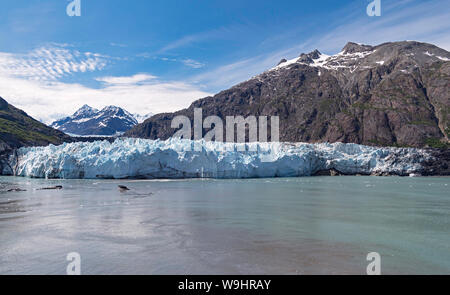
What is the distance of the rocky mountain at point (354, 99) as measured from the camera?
9889 centimetres

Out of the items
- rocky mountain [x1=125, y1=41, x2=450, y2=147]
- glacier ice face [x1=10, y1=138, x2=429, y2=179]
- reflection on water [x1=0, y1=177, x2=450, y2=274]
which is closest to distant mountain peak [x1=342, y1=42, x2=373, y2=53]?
rocky mountain [x1=125, y1=41, x2=450, y2=147]

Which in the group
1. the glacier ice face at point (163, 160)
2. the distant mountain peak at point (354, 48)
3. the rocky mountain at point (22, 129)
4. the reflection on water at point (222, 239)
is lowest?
the reflection on water at point (222, 239)

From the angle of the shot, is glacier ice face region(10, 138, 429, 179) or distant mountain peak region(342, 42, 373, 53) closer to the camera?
glacier ice face region(10, 138, 429, 179)

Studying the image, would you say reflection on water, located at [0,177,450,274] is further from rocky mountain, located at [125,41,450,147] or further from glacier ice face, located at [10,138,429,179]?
rocky mountain, located at [125,41,450,147]

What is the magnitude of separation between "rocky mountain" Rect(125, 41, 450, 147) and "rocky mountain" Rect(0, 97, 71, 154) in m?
54.4

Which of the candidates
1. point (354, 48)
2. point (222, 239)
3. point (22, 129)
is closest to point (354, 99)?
point (354, 48)

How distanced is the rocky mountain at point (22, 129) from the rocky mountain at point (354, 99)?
54.4 m

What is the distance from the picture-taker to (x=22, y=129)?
87.4 metres

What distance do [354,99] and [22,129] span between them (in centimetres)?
10845

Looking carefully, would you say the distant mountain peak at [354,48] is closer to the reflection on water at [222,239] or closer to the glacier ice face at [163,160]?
the glacier ice face at [163,160]

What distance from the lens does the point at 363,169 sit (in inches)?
1954

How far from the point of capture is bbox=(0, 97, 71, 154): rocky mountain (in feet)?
237

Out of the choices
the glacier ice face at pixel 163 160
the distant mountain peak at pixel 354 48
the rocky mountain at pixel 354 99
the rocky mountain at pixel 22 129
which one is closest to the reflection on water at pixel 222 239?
the glacier ice face at pixel 163 160
